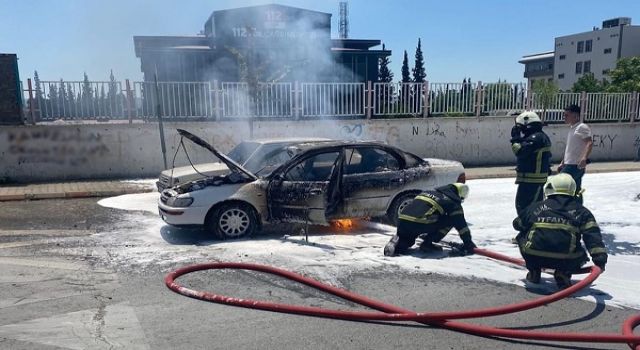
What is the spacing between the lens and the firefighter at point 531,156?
6.08m

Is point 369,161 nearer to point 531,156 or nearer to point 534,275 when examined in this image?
point 531,156

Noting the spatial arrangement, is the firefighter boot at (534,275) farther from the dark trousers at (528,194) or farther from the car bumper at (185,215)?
the car bumper at (185,215)

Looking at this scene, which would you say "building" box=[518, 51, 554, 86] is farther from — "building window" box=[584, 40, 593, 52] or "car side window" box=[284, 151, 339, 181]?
"car side window" box=[284, 151, 339, 181]

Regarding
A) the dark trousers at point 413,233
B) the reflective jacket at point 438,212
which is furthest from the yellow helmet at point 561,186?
the dark trousers at point 413,233

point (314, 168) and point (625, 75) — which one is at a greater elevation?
point (625, 75)

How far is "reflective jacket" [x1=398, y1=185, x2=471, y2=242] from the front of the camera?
557 centimetres

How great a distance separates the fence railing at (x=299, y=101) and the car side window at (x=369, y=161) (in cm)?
546

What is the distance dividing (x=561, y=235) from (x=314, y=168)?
3.42 metres

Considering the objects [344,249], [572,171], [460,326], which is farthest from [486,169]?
[460,326]

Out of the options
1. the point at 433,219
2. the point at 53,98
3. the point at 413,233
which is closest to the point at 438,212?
the point at 433,219

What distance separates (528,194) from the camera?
20.3ft

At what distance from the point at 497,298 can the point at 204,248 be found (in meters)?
3.55

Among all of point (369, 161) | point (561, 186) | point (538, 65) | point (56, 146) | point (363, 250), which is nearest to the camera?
point (561, 186)

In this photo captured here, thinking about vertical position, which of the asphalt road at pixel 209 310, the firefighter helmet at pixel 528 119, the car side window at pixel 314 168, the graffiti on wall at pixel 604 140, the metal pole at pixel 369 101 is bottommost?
the asphalt road at pixel 209 310
